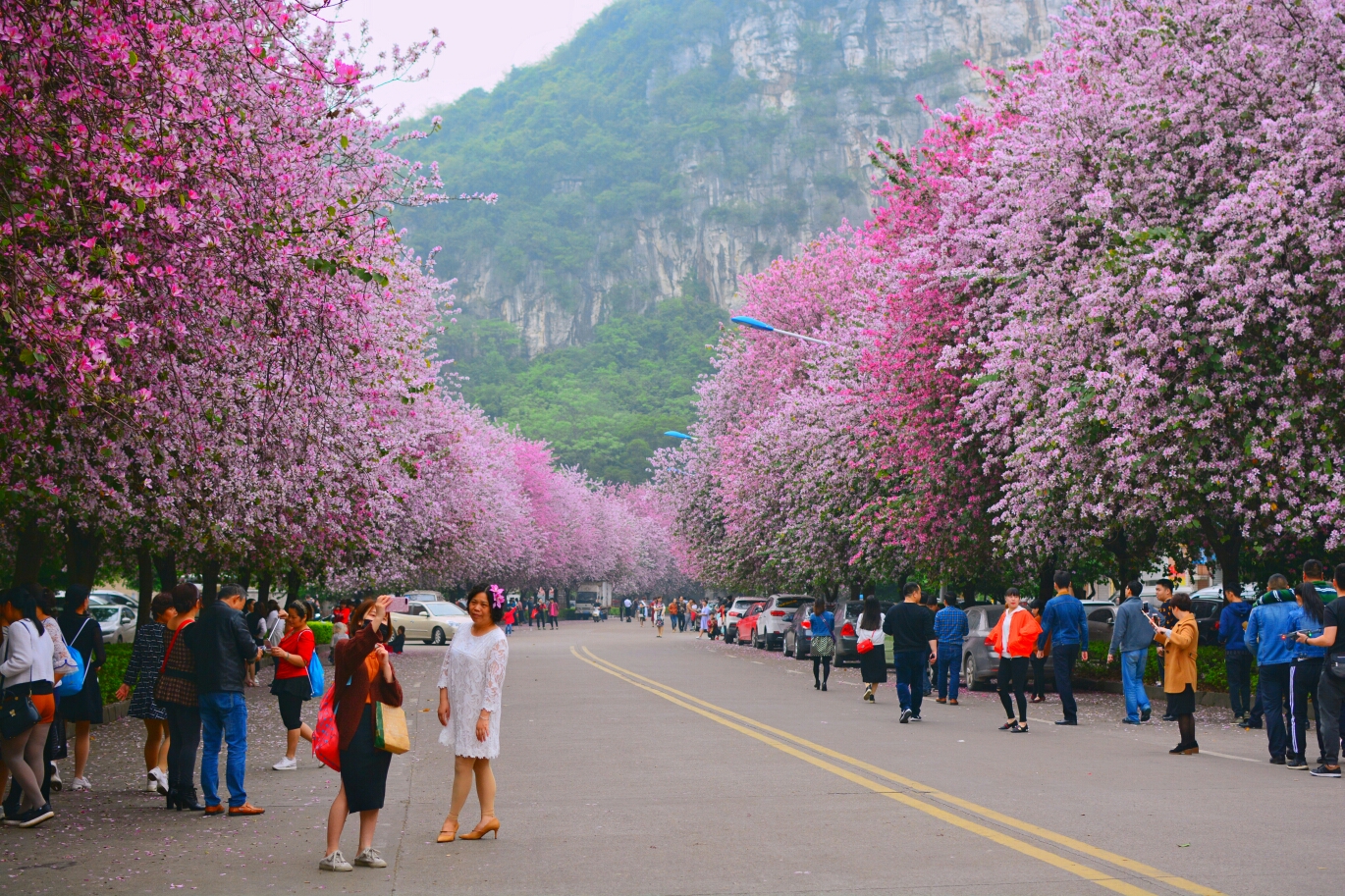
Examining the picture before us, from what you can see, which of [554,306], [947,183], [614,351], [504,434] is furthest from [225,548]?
[554,306]

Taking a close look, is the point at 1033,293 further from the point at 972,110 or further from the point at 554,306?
the point at 554,306

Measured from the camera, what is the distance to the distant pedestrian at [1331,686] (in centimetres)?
1163

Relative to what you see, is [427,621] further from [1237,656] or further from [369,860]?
[369,860]

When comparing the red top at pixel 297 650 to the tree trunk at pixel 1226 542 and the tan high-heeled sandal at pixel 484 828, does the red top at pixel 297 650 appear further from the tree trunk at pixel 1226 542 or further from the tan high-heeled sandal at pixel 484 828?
the tree trunk at pixel 1226 542

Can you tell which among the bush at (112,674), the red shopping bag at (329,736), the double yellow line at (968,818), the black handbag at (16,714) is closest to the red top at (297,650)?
the black handbag at (16,714)

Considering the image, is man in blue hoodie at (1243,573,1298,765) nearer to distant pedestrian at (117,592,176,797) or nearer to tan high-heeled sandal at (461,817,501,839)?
tan high-heeled sandal at (461,817,501,839)

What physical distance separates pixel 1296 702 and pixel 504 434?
6214cm

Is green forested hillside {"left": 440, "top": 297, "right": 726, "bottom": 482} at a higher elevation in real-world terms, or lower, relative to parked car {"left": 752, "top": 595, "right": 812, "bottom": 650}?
higher

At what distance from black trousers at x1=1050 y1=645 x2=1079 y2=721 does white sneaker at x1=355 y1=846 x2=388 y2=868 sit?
10738 mm

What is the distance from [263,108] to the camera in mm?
11773

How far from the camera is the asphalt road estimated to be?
7.38m

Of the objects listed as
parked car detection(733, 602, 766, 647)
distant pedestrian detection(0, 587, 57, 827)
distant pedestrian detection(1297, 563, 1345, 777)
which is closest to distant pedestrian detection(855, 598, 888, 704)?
distant pedestrian detection(1297, 563, 1345, 777)

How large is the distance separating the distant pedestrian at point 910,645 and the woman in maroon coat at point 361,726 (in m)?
9.82

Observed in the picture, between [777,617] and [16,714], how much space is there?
31951 millimetres
